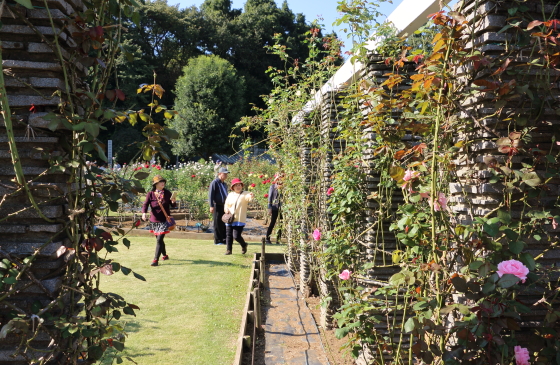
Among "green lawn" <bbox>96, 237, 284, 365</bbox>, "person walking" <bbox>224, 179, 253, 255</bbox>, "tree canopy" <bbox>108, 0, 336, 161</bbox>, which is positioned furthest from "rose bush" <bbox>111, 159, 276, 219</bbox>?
"tree canopy" <bbox>108, 0, 336, 161</bbox>

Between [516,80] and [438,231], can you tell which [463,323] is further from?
[516,80]

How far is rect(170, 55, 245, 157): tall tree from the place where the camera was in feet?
113

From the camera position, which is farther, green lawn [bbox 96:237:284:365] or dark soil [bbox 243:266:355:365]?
green lawn [bbox 96:237:284:365]

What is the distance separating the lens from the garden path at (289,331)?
4711 mm

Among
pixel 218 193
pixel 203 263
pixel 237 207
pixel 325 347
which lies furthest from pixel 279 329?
pixel 218 193

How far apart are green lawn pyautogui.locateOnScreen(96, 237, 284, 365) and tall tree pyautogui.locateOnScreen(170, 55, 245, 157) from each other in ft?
80.0

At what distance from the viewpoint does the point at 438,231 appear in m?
2.71

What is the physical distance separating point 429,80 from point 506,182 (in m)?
0.63

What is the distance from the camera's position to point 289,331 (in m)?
5.54

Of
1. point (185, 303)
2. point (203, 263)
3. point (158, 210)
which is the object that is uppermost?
A: point (158, 210)

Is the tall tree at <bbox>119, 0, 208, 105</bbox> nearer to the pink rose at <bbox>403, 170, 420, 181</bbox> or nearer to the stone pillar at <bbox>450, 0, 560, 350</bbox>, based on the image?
the pink rose at <bbox>403, 170, 420, 181</bbox>

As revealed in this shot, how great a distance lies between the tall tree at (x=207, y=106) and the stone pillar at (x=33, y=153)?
106 feet

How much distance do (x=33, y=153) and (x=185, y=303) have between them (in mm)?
4603

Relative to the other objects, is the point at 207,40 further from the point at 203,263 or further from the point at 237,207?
the point at 203,263
